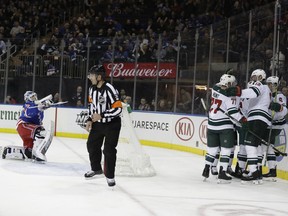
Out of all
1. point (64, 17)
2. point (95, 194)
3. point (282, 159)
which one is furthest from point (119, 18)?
point (95, 194)

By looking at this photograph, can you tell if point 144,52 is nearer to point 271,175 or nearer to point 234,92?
point 271,175

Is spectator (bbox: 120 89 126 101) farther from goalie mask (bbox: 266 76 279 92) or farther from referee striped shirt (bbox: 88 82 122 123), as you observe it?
referee striped shirt (bbox: 88 82 122 123)

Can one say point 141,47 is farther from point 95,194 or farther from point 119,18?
point 95,194

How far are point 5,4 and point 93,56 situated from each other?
801 centimetres

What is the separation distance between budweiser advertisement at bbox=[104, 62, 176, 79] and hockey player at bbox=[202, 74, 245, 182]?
4.80 metres

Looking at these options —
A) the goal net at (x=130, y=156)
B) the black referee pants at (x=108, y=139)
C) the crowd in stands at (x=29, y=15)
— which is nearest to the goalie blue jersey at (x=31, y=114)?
the goal net at (x=130, y=156)

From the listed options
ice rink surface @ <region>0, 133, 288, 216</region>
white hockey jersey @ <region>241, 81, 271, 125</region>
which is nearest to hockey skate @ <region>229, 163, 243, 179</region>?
ice rink surface @ <region>0, 133, 288, 216</region>

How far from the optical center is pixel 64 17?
17.8m

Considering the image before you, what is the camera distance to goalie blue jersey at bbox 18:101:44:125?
7.49m

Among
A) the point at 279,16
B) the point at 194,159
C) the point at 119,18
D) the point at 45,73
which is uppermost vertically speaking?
the point at 119,18

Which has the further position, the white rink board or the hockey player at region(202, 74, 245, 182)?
the white rink board

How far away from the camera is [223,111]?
6281 millimetres

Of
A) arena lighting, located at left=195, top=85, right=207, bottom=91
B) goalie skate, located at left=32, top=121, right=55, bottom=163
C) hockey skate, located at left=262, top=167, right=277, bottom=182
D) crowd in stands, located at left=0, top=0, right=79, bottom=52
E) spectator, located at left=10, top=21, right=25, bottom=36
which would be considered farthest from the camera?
crowd in stands, located at left=0, top=0, right=79, bottom=52

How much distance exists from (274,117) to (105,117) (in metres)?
2.68
